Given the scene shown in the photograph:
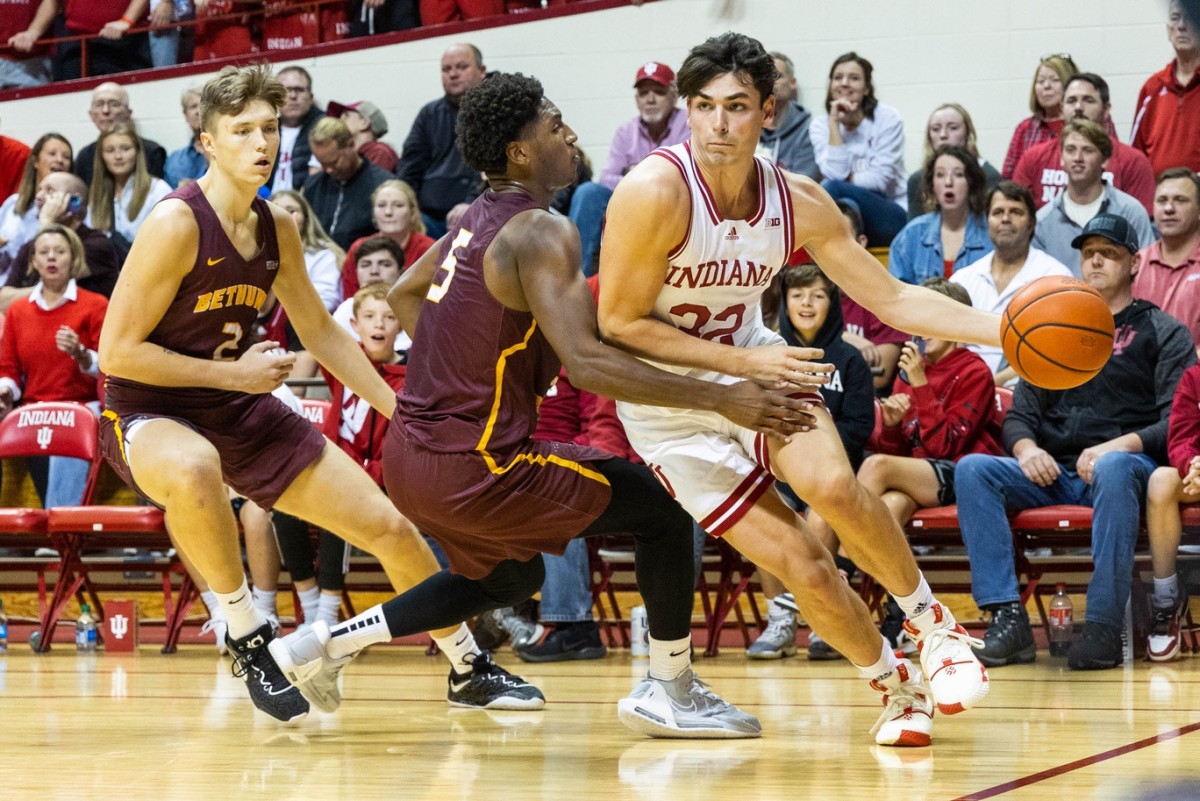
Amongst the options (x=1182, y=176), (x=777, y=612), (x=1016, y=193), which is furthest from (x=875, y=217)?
(x=777, y=612)

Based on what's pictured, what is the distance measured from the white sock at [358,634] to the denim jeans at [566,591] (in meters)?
2.14

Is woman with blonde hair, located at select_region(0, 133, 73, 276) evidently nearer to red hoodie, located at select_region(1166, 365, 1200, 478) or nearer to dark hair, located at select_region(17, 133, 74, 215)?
dark hair, located at select_region(17, 133, 74, 215)

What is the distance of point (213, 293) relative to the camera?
15.5 feet

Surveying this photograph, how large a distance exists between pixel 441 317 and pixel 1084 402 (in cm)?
328

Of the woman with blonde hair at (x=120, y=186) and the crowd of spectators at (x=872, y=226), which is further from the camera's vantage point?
the woman with blonde hair at (x=120, y=186)

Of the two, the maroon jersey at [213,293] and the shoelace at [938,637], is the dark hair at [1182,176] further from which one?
the maroon jersey at [213,293]

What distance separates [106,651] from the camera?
748cm

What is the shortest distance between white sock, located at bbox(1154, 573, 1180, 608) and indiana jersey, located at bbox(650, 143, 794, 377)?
269 centimetres

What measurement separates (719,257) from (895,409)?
2.75 meters

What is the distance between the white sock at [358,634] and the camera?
4.57 metres

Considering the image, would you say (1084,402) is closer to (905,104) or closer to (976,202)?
(976,202)

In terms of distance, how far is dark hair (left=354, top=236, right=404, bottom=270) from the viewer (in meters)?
7.97

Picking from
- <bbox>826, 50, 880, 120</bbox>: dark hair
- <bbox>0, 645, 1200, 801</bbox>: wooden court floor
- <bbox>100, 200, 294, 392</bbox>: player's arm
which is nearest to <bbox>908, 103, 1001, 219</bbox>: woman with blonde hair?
<bbox>826, 50, 880, 120</bbox>: dark hair

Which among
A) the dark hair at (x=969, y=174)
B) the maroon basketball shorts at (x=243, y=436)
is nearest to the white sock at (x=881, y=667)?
the maroon basketball shorts at (x=243, y=436)
